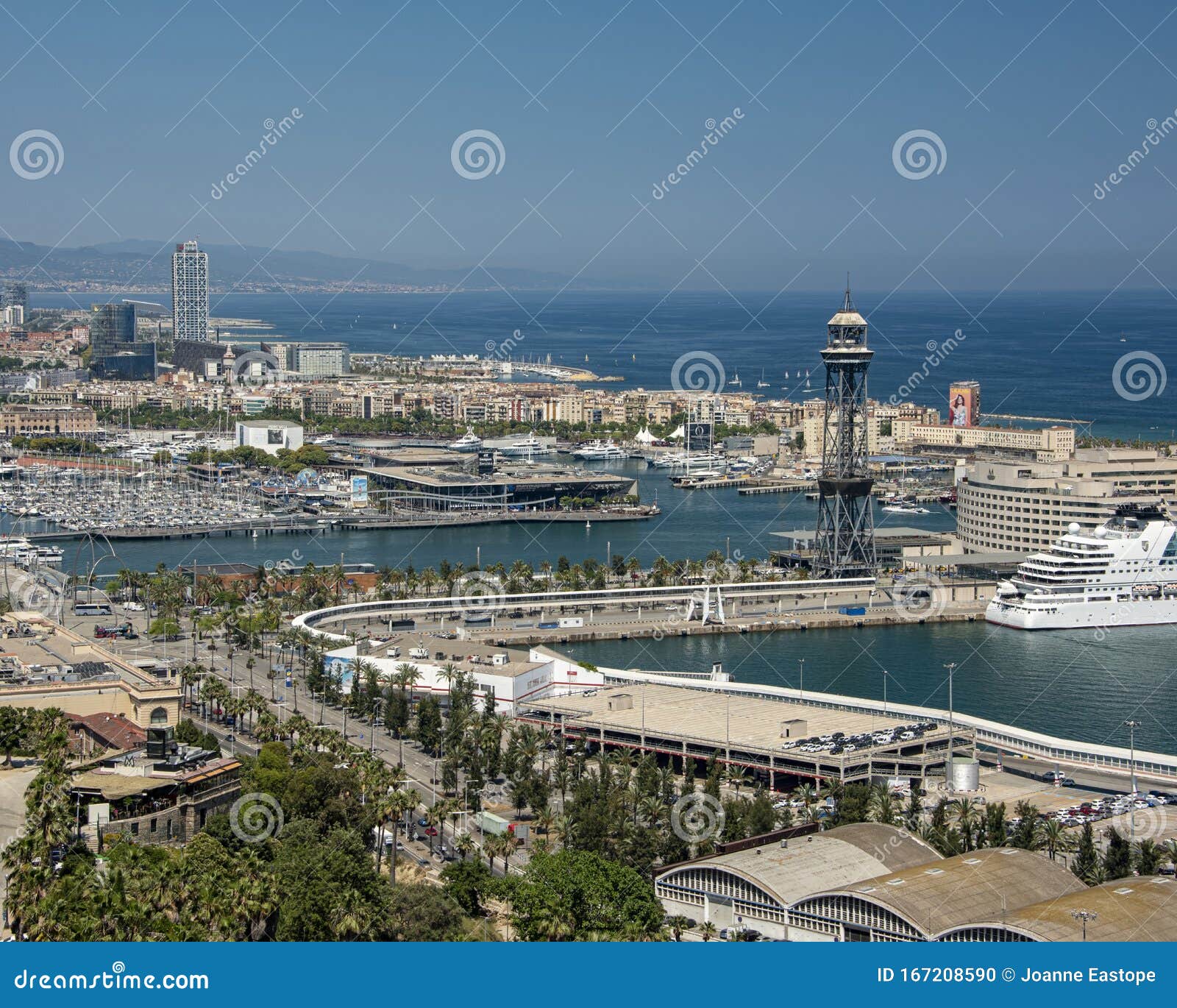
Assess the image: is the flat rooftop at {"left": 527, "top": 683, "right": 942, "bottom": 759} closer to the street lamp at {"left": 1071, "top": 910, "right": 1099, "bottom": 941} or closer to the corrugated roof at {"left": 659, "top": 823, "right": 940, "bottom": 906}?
the corrugated roof at {"left": 659, "top": 823, "right": 940, "bottom": 906}

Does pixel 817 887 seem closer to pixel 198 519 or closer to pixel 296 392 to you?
pixel 198 519

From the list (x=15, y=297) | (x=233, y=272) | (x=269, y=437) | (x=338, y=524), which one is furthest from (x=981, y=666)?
(x=233, y=272)

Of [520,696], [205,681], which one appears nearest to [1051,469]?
[520,696]

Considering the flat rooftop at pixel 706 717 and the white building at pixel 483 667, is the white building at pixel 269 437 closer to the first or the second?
the white building at pixel 483 667

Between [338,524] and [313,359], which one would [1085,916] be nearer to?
[338,524]

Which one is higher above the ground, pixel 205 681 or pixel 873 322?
Answer: pixel 873 322

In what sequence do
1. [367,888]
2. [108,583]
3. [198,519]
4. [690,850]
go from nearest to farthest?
[367,888]
[690,850]
[108,583]
[198,519]

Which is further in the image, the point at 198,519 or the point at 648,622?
the point at 198,519
